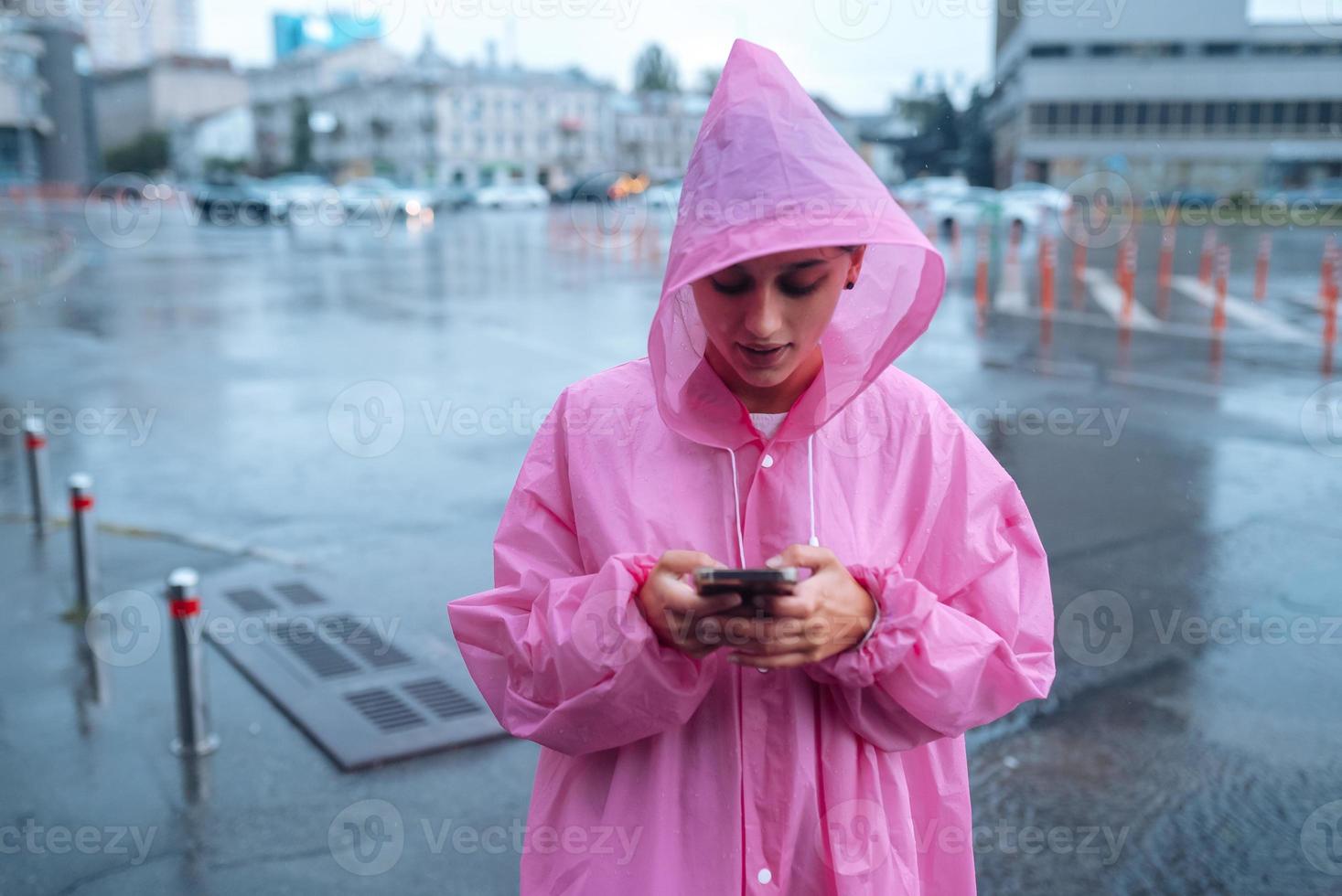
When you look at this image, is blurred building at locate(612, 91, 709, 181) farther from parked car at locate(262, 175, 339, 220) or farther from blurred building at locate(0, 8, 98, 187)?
parked car at locate(262, 175, 339, 220)

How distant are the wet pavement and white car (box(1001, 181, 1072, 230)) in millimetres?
21506

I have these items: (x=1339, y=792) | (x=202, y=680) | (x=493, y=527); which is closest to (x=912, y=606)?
(x=1339, y=792)

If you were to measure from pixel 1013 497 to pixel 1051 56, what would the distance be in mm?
75882

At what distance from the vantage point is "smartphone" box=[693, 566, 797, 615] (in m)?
1.45

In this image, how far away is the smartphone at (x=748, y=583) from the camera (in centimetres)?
145

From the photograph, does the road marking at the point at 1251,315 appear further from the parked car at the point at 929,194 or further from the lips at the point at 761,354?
the parked car at the point at 929,194

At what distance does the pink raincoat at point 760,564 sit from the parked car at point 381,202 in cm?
4362

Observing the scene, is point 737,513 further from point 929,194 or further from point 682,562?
point 929,194

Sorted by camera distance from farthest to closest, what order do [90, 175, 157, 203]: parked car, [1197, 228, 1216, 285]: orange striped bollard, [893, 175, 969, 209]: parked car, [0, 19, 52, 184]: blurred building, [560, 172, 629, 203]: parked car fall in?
[90, 175, 157, 203]: parked car → [0, 19, 52, 184]: blurred building → [560, 172, 629, 203]: parked car → [893, 175, 969, 209]: parked car → [1197, 228, 1216, 285]: orange striped bollard

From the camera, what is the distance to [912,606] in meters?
1.61

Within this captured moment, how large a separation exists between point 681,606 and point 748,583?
11 cm

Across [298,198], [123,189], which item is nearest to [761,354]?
[298,198]

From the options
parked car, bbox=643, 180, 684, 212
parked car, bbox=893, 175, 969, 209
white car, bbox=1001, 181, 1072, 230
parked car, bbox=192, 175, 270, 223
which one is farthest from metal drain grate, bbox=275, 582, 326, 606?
parked car, bbox=192, 175, 270, 223

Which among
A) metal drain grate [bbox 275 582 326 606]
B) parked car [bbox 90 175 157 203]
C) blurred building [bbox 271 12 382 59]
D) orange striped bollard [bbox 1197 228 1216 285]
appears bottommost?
metal drain grate [bbox 275 582 326 606]
